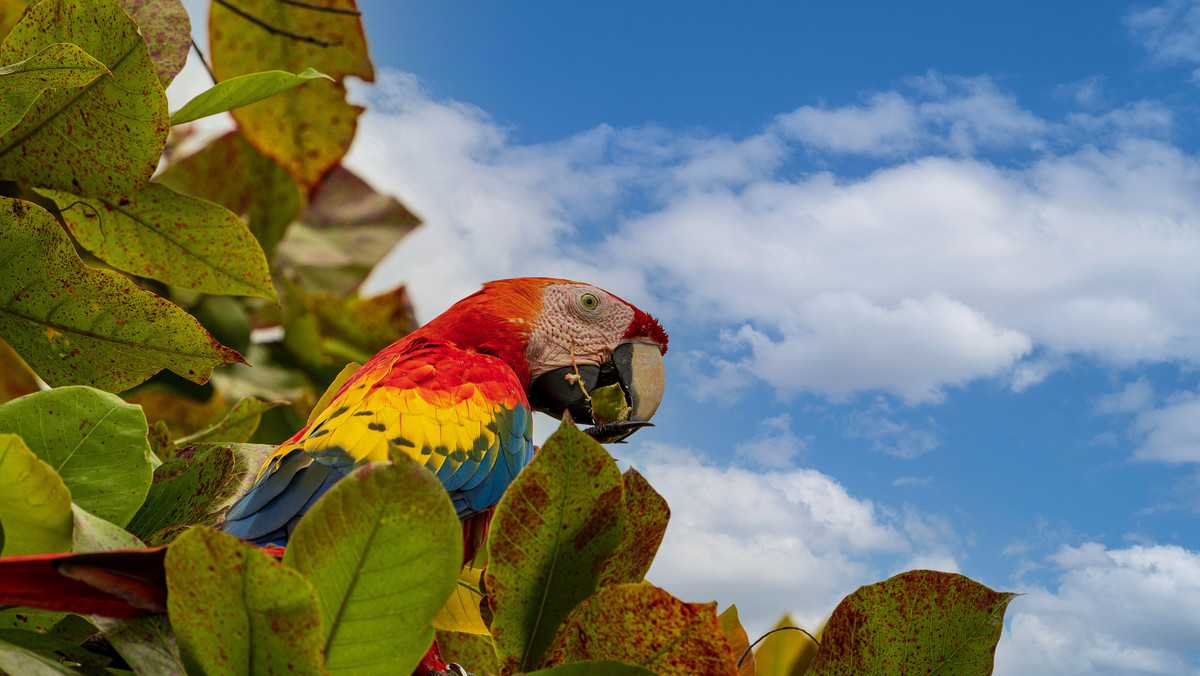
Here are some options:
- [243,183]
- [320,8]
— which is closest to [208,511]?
[320,8]

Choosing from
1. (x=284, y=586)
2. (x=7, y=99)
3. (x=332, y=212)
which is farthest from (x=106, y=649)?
(x=332, y=212)

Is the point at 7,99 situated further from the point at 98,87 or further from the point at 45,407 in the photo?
the point at 45,407

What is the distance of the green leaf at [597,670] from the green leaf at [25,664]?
0.54 ft

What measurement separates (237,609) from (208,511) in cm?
16

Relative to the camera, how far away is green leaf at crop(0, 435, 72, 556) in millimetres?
309

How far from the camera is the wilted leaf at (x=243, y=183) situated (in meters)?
1.46

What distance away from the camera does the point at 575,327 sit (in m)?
1.23

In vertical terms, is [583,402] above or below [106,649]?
above

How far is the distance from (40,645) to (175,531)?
0.26 feet

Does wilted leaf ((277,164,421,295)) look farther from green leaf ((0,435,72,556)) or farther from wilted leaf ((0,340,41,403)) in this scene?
green leaf ((0,435,72,556))

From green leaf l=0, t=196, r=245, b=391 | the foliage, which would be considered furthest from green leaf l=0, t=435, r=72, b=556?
green leaf l=0, t=196, r=245, b=391

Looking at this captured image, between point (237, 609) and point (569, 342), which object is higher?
point (569, 342)

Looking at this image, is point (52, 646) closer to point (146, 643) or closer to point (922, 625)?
point (146, 643)

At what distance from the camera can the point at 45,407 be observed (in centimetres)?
39
